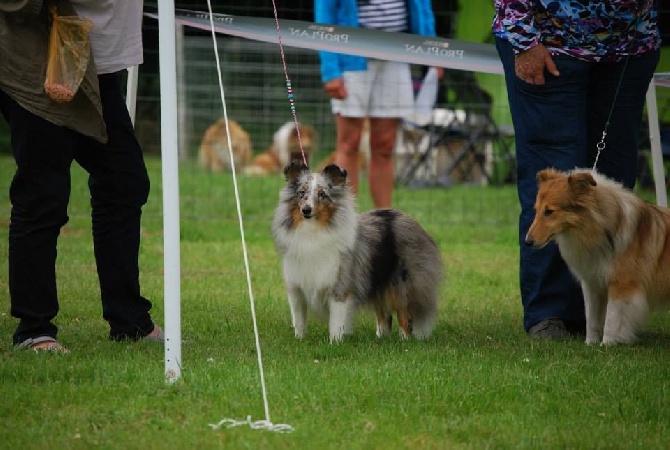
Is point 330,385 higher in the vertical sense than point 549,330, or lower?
higher

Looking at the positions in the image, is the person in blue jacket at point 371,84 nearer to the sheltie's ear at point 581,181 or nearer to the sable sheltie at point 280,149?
the sheltie's ear at point 581,181

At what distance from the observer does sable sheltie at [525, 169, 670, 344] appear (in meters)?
4.90

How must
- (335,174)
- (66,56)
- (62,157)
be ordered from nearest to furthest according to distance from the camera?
(66,56) < (62,157) < (335,174)

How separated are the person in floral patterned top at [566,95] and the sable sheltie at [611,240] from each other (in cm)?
24

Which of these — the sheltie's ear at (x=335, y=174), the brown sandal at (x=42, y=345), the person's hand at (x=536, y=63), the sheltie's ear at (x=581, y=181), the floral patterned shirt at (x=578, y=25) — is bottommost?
the brown sandal at (x=42, y=345)

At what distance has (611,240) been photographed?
4.97m

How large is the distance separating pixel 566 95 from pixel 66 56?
2.24 m

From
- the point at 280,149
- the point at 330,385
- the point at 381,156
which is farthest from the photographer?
the point at 280,149

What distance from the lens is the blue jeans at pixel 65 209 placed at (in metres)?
4.41

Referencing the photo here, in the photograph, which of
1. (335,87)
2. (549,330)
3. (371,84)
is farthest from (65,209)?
(371,84)

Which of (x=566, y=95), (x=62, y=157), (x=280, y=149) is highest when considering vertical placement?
(x=566, y=95)

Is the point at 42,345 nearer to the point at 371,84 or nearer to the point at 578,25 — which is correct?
the point at 578,25

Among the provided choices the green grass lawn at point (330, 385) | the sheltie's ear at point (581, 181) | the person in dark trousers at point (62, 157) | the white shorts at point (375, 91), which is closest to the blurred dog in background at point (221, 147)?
the white shorts at point (375, 91)

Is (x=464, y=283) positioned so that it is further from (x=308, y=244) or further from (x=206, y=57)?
(x=206, y=57)
